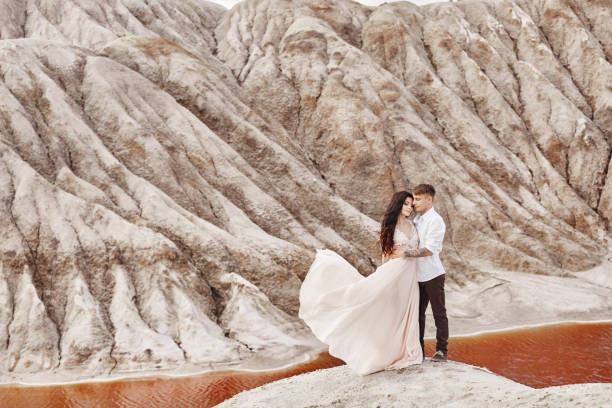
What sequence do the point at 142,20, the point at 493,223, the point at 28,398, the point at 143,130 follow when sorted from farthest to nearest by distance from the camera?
the point at 142,20 → the point at 493,223 → the point at 143,130 → the point at 28,398

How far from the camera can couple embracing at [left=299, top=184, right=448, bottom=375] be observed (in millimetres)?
7207

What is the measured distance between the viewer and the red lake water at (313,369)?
1412 cm

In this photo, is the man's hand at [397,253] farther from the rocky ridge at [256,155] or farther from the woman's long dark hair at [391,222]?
the rocky ridge at [256,155]

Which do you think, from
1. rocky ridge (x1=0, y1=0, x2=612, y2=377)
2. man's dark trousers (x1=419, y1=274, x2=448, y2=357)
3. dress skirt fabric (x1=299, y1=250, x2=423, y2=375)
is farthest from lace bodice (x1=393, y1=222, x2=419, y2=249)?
rocky ridge (x1=0, y1=0, x2=612, y2=377)

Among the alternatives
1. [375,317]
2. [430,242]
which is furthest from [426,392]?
[430,242]

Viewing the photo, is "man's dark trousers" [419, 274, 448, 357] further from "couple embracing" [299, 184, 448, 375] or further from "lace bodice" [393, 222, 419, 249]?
"lace bodice" [393, 222, 419, 249]

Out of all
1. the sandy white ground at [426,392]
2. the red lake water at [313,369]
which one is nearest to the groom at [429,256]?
the sandy white ground at [426,392]

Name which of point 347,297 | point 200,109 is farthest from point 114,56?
point 347,297

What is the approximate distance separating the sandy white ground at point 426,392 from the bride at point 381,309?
270mm

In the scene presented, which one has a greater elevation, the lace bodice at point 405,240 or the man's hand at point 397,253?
the lace bodice at point 405,240

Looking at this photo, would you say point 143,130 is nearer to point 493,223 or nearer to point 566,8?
point 493,223

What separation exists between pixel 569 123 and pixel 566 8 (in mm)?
12066

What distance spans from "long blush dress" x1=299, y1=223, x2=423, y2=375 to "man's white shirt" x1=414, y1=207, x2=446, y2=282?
101 millimetres

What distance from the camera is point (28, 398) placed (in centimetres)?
1441
